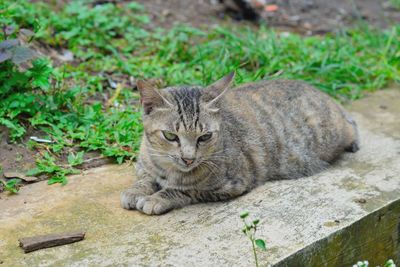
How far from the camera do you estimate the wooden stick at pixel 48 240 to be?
348 centimetres

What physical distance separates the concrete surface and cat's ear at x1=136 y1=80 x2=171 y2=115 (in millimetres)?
637

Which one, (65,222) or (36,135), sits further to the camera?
(36,135)

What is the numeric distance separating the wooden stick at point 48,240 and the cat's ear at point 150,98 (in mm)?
917

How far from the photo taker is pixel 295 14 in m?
8.55

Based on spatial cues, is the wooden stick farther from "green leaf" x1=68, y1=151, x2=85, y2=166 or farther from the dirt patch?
the dirt patch

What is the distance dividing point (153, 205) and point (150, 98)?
0.67 meters

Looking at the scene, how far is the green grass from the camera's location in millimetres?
4945

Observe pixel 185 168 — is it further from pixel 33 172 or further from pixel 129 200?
pixel 33 172

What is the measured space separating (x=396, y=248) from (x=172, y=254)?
1742 millimetres

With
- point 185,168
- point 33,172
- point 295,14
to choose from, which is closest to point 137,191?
point 185,168

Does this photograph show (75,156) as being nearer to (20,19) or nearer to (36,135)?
(36,135)

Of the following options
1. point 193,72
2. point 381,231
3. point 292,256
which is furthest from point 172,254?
point 193,72

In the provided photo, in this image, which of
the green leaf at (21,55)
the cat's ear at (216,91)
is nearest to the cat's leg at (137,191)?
the cat's ear at (216,91)

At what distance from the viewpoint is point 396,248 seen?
14.3ft
